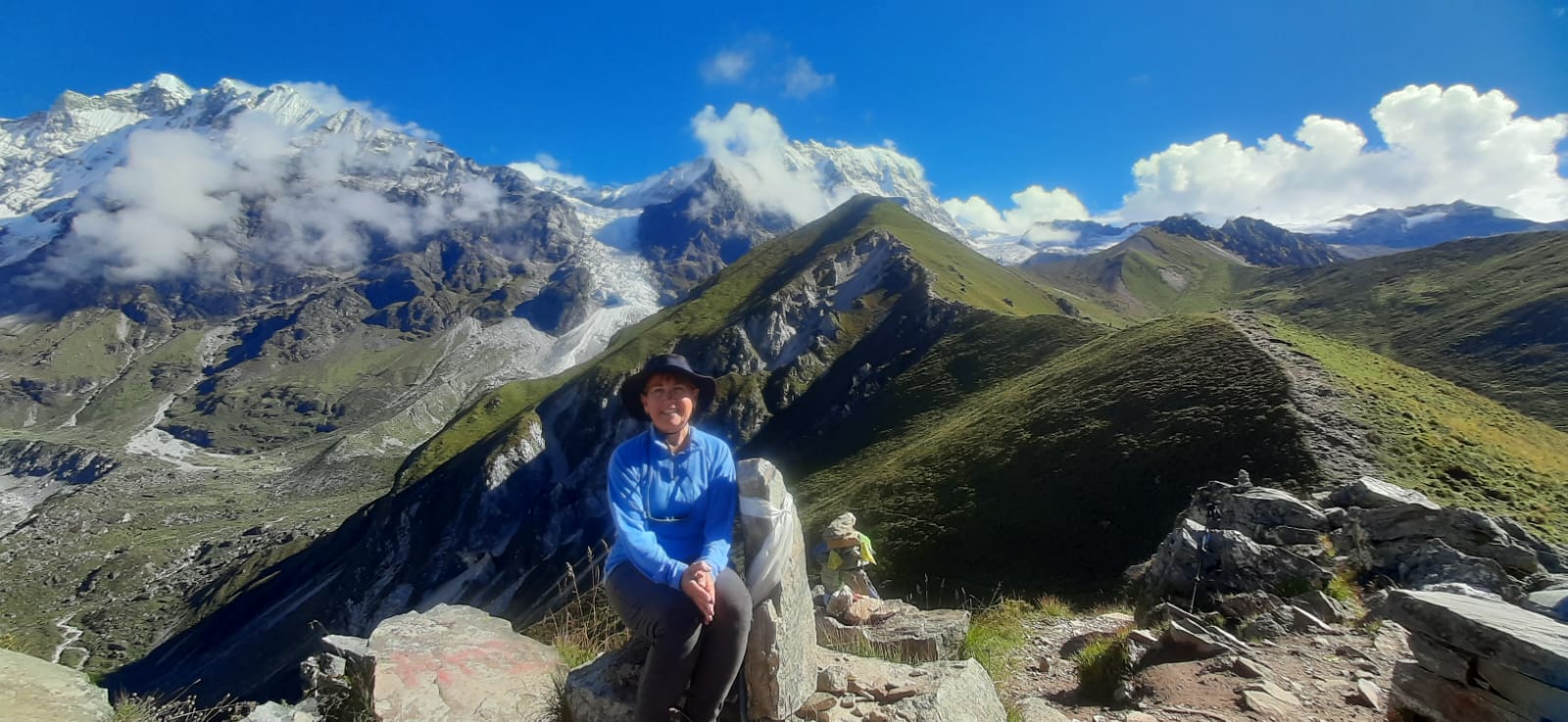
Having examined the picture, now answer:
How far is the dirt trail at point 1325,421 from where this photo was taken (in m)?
26.7

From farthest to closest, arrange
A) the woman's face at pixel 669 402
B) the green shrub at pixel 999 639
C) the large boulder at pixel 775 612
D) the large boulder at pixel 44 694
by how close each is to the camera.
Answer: the green shrub at pixel 999 639 → the woman's face at pixel 669 402 → the large boulder at pixel 44 694 → the large boulder at pixel 775 612

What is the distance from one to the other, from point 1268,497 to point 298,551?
240 metres

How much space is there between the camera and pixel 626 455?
645 cm

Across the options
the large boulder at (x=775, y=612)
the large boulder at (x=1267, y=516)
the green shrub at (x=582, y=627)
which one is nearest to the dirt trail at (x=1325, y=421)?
the large boulder at (x=1267, y=516)

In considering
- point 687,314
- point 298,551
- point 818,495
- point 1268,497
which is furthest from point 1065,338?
point 298,551

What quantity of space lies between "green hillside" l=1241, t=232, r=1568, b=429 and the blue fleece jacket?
88744 millimetres

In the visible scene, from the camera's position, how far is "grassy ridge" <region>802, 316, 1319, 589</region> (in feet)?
103

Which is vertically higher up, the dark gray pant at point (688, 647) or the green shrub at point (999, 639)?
the dark gray pant at point (688, 647)

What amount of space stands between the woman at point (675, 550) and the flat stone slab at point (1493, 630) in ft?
20.4

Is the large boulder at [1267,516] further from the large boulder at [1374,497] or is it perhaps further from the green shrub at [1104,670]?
the green shrub at [1104,670]

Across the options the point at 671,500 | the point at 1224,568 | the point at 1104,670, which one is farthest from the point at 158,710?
the point at 1224,568

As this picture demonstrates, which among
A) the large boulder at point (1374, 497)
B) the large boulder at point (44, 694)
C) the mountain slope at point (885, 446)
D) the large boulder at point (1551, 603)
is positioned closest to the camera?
the large boulder at point (44, 694)

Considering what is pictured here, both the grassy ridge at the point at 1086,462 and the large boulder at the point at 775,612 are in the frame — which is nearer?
the large boulder at the point at 775,612

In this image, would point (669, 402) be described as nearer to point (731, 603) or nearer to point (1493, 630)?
point (731, 603)
